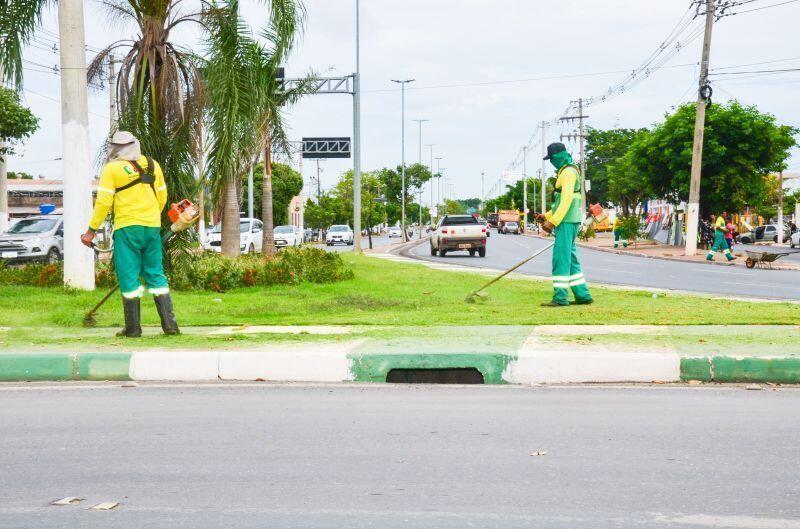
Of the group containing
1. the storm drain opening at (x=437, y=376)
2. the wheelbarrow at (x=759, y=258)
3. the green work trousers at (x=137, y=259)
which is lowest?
the wheelbarrow at (x=759, y=258)

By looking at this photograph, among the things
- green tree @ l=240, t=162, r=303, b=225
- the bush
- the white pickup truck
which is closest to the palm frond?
the bush

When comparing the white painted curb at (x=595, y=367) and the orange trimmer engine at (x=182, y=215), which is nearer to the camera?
the white painted curb at (x=595, y=367)

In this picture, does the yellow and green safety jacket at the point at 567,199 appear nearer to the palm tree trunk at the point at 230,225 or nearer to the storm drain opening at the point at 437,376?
the storm drain opening at the point at 437,376

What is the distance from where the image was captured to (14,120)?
25.7m

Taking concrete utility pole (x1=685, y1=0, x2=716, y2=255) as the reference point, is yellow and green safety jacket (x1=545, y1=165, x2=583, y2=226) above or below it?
below

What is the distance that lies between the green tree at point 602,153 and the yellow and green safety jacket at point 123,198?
8439cm

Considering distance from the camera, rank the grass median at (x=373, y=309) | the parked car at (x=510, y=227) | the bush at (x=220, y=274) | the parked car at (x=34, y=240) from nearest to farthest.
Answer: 1. the grass median at (x=373, y=309)
2. the bush at (x=220, y=274)
3. the parked car at (x=34, y=240)
4. the parked car at (x=510, y=227)

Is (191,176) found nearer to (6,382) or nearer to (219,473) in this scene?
(6,382)

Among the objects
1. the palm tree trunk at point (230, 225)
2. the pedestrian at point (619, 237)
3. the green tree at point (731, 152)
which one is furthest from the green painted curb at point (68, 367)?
the pedestrian at point (619, 237)

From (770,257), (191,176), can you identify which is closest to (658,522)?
(191,176)

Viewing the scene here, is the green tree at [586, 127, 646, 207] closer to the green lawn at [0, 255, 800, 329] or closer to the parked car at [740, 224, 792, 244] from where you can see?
the parked car at [740, 224, 792, 244]

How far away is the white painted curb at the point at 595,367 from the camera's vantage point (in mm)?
7211

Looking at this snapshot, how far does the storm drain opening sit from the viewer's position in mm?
7434

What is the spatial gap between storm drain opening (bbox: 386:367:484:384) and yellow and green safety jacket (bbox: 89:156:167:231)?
10.3 ft
